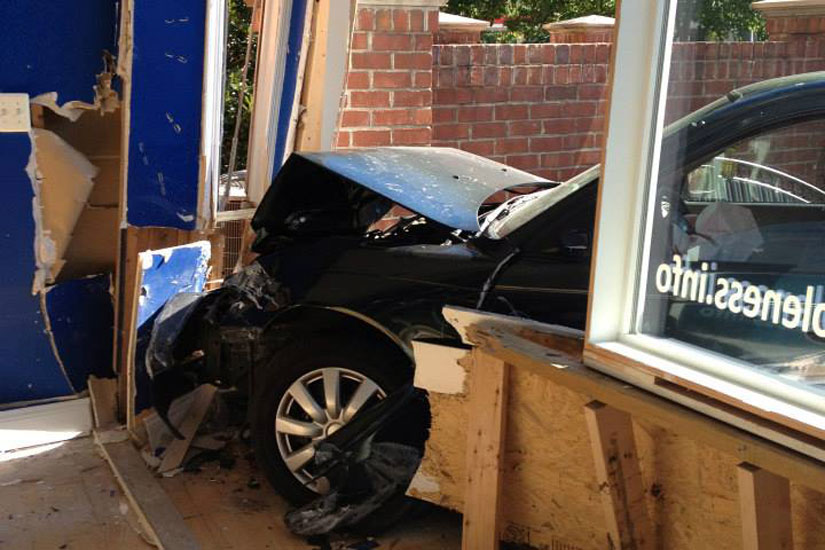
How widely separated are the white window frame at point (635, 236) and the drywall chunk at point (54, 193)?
10.3 feet

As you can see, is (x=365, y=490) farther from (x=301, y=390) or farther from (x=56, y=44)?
(x=56, y=44)

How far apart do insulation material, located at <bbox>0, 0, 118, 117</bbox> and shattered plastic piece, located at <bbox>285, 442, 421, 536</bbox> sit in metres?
2.21

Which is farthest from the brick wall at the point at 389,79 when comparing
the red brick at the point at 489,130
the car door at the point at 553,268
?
the car door at the point at 553,268

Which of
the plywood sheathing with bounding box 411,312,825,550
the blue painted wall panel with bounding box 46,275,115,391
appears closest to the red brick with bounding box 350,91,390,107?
the blue painted wall panel with bounding box 46,275,115,391

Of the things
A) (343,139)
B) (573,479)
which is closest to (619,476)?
(573,479)

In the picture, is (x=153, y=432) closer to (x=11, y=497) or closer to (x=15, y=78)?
(x=11, y=497)

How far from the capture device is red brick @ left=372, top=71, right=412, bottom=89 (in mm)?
6938

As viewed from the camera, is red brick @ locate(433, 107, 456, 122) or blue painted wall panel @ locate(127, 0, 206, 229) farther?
red brick @ locate(433, 107, 456, 122)

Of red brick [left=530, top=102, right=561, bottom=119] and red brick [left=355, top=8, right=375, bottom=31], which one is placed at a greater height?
red brick [left=355, top=8, right=375, bottom=31]

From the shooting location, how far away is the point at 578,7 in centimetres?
1519

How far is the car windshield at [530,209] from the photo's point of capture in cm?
423

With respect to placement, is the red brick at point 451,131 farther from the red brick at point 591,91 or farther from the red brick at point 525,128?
the red brick at point 591,91

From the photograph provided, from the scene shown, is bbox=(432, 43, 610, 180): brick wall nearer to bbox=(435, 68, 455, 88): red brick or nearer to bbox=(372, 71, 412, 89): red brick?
bbox=(435, 68, 455, 88): red brick

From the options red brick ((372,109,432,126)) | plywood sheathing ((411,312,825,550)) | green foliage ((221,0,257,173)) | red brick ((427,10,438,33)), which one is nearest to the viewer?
plywood sheathing ((411,312,825,550))
